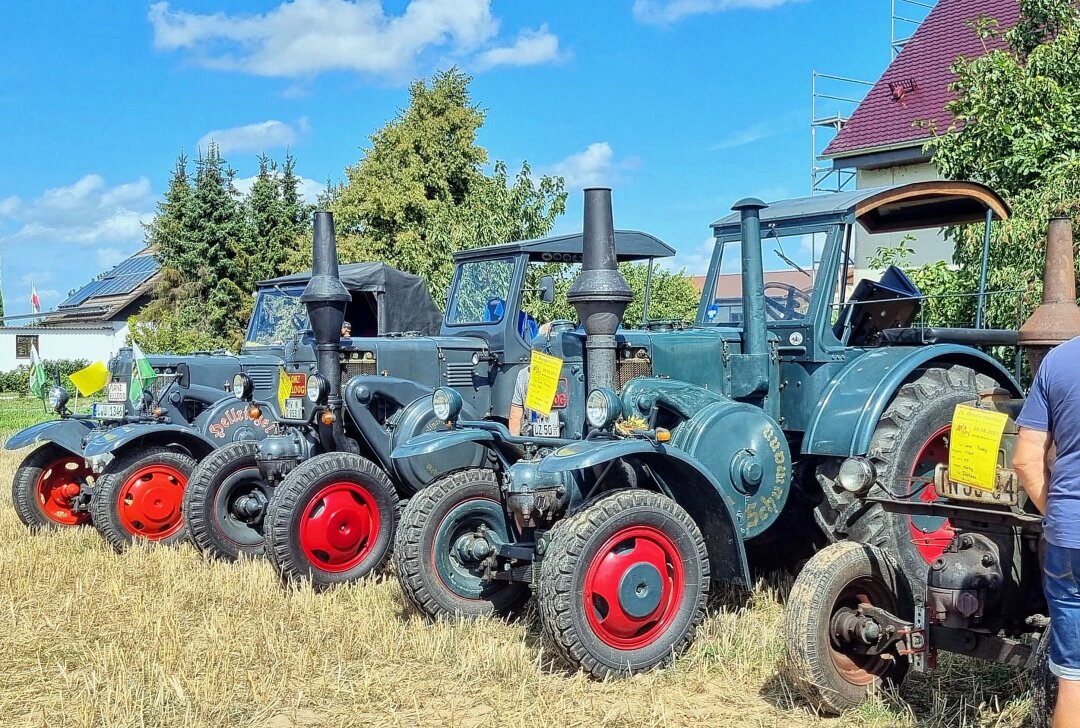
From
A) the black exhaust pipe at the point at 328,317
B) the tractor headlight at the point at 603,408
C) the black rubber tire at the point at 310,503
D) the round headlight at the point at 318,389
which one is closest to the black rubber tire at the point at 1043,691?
the tractor headlight at the point at 603,408

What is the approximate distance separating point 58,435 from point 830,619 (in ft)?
25.0

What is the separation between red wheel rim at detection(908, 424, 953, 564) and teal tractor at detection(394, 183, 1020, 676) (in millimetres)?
18

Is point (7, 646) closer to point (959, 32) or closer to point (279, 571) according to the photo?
point (279, 571)

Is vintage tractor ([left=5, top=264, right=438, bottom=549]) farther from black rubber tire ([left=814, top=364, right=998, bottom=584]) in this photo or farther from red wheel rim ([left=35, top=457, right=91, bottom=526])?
black rubber tire ([left=814, top=364, right=998, bottom=584])

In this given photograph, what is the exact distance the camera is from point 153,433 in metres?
9.27

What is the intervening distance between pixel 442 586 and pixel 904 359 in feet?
9.74

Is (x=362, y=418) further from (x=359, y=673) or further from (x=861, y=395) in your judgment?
(x=861, y=395)

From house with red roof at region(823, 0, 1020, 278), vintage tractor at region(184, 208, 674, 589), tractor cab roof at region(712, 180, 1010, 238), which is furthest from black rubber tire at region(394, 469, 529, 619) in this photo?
house with red roof at region(823, 0, 1020, 278)

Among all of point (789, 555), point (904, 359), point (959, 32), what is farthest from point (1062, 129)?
point (959, 32)

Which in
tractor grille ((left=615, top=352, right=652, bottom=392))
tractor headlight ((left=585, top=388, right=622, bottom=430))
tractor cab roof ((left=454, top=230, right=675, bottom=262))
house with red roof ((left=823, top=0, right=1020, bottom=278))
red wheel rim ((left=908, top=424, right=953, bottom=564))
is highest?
house with red roof ((left=823, top=0, right=1020, bottom=278))

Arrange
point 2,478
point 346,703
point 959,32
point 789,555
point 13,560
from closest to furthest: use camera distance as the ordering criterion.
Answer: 1. point 346,703
2. point 789,555
3. point 13,560
4. point 2,478
5. point 959,32

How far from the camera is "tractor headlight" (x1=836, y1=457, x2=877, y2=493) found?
4.47m

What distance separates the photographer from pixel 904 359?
255 inches

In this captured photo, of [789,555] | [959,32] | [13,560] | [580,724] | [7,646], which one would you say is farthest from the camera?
[959,32]
